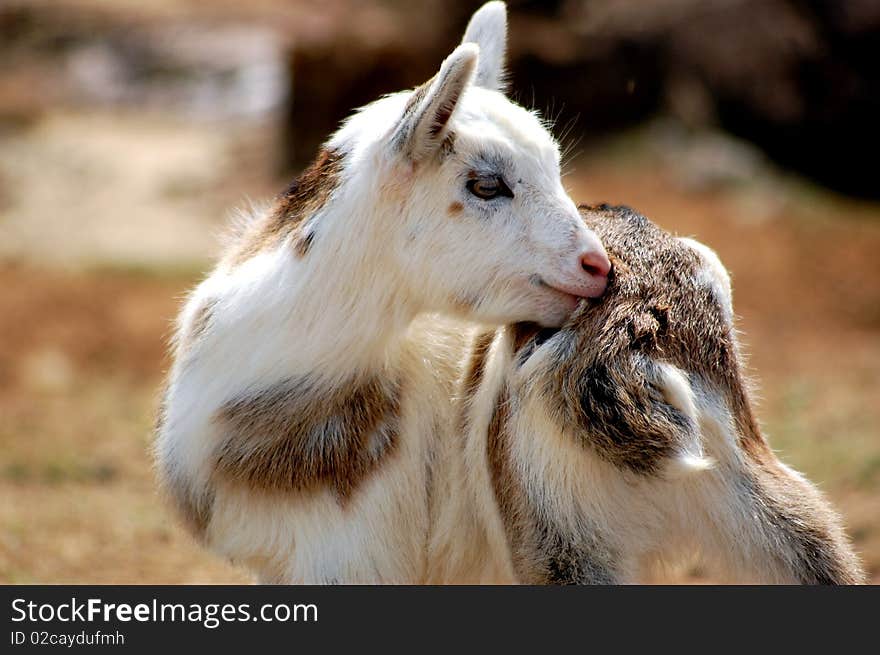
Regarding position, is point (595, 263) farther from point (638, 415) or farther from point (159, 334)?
point (159, 334)

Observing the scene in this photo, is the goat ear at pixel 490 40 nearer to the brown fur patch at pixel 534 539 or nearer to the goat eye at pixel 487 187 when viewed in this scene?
the goat eye at pixel 487 187

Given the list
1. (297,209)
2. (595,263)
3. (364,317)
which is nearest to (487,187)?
(595,263)

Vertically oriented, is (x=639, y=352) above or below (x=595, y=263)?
below

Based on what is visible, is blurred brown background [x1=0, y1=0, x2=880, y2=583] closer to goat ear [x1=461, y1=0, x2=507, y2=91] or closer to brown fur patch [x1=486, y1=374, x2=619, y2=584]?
brown fur patch [x1=486, y1=374, x2=619, y2=584]

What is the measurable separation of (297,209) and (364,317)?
1.88 feet

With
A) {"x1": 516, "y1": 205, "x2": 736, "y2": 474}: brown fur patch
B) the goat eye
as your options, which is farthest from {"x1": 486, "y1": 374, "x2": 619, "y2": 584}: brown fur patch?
the goat eye

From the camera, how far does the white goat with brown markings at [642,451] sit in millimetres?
4199

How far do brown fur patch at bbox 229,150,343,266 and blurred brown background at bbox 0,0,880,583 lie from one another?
3227mm

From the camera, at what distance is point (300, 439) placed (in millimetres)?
4543

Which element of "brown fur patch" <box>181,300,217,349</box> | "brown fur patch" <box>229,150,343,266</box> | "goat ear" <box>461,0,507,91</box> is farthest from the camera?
"goat ear" <box>461,0,507,91</box>

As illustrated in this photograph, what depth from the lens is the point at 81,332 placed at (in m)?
11.7

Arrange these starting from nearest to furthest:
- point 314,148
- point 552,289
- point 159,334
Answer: point 552,289 < point 159,334 < point 314,148

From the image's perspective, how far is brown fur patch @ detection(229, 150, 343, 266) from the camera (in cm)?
451
